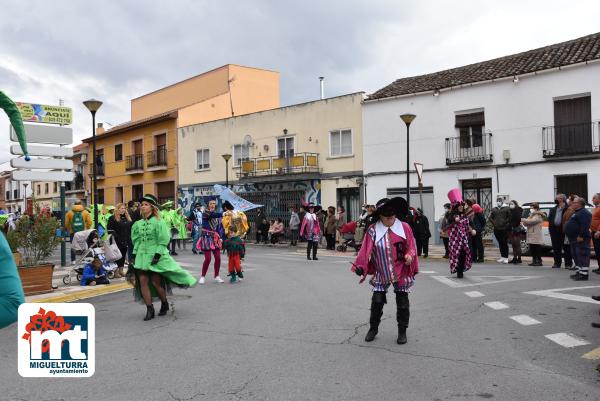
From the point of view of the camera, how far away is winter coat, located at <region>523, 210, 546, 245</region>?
46.5ft

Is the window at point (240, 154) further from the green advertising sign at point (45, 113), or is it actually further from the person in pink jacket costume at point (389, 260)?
the person in pink jacket costume at point (389, 260)

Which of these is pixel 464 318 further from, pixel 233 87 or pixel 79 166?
pixel 79 166

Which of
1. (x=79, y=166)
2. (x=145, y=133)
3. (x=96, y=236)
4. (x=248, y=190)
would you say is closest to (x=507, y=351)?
(x=96, y=236)

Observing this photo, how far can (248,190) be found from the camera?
30.2 meters

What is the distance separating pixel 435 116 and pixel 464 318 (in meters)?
16.8

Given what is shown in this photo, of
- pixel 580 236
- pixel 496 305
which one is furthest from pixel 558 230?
pixel 496 305

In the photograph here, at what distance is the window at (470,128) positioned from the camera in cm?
2192

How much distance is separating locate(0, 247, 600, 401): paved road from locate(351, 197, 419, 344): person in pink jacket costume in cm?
39

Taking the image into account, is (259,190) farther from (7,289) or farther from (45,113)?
(7,289)

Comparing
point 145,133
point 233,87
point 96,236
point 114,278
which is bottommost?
point 114,278

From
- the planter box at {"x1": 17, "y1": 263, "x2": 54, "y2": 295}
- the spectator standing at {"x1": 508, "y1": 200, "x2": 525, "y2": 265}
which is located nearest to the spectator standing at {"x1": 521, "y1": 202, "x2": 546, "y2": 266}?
the spectator standing at {"x1": 508, "y1": 200, "x2": 525, "y2": 265}

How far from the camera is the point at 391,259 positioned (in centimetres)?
623

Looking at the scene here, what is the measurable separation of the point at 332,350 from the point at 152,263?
10.7 ft

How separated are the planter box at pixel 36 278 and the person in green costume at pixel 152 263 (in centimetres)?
319
